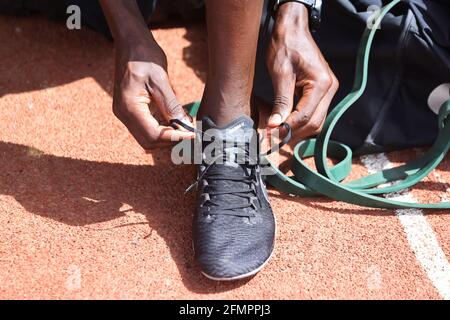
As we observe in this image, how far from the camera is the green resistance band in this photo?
1.93m

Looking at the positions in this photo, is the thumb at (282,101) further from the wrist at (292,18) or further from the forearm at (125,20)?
the forearm at (125,20)

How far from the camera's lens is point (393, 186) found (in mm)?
2006

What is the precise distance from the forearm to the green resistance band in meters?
0.54

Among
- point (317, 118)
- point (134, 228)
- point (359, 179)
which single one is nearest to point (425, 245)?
point (359, 179)

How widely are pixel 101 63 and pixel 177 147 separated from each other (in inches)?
Answer: 27.0

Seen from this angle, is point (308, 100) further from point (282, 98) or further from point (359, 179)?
point (359, 179)

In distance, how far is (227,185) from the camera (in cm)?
179

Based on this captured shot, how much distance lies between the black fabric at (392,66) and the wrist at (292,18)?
0.60ft

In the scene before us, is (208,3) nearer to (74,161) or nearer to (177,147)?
(177,147)

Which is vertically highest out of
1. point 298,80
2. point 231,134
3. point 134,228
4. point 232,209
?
point 298,80

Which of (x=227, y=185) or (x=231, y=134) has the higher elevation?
(x=231, y=134)

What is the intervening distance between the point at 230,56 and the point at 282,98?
18 centimetres

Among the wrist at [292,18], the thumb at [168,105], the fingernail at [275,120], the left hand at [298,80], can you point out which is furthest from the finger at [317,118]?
the thumb at [168,105]

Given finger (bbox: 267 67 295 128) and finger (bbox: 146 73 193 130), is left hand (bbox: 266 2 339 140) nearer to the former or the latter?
finger (bbox: 267 67 295 128)
